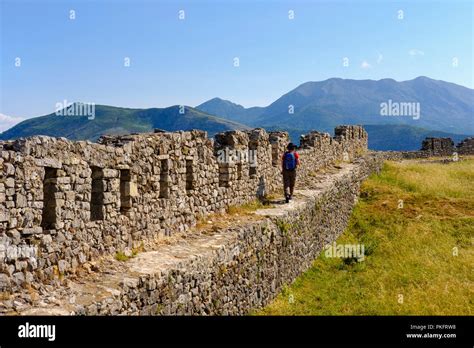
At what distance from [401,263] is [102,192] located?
11.1 meters

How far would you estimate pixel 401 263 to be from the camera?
17016 mm

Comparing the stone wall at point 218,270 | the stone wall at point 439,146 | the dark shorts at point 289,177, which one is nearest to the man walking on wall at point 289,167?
the dark shorts at point 289,177

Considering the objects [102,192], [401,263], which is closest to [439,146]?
[401,263]

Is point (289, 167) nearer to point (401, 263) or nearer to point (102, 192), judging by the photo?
point (401, 263)

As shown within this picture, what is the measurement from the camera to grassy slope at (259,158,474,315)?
1331 centimetres

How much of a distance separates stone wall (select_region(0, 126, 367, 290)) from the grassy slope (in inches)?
132

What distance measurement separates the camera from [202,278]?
32.4 feet

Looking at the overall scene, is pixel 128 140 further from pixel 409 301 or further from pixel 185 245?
pixel 409 301

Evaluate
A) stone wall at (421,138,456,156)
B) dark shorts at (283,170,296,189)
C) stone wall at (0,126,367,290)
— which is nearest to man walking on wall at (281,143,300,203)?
dark shorts at (283,170,296,189)

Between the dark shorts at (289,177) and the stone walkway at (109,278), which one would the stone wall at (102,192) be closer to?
the stone walkway at (109,278)

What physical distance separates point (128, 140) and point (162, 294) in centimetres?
318

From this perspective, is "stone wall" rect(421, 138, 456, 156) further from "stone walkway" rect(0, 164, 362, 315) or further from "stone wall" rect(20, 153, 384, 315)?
"stone walkway" rect(0, 164, 362, 315)

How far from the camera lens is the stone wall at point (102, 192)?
7.36 m

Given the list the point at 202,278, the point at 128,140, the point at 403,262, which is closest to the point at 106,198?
the point at 128,140
